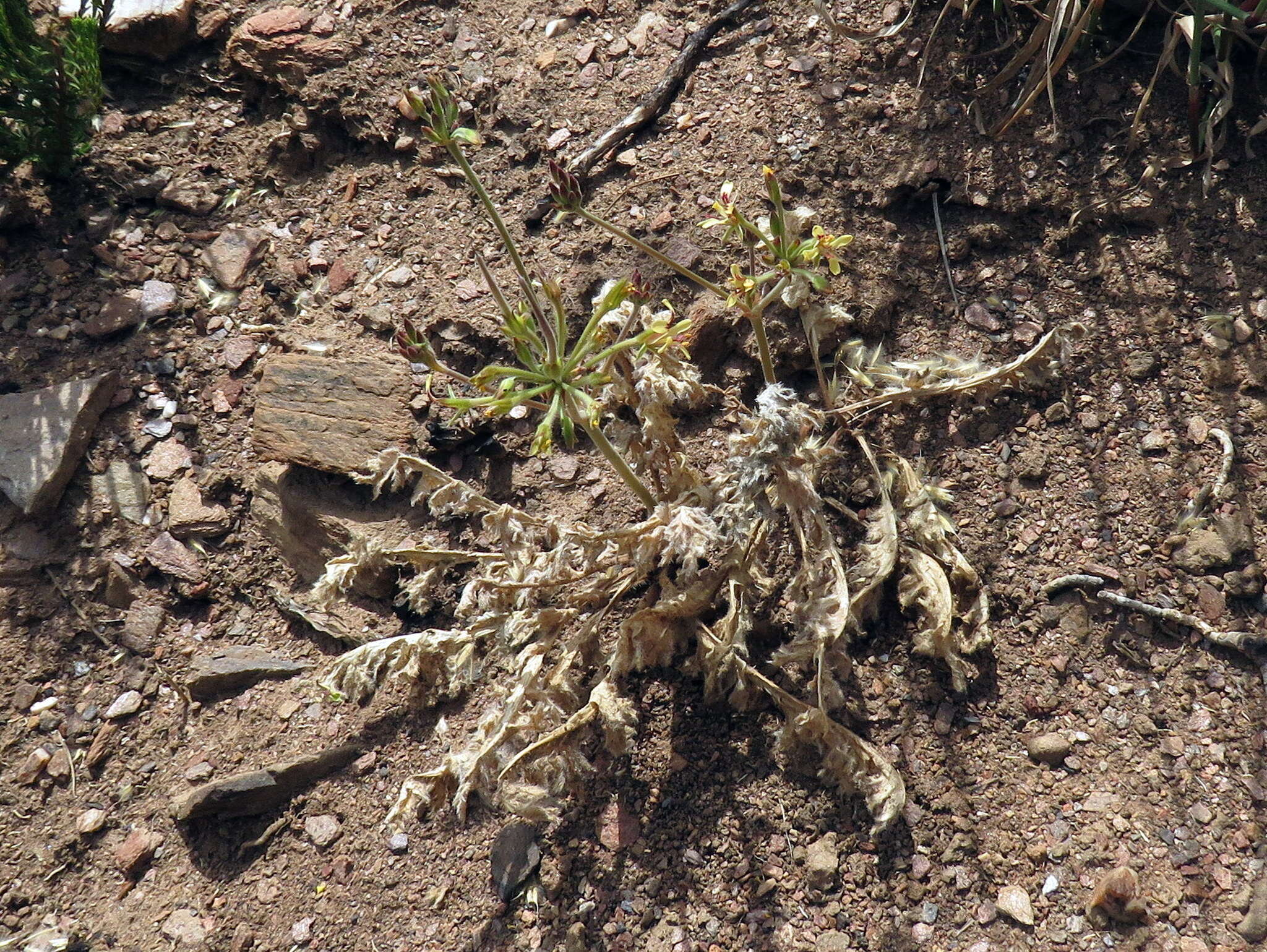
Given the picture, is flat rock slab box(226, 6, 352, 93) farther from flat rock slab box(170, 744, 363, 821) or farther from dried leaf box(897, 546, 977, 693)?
dried leaf box(897, 546, 977, 693)

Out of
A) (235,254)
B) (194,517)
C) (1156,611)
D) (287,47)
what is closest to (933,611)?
(1156,611)

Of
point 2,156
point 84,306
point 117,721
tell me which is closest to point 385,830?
point 117,721

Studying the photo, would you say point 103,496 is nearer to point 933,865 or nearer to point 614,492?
point 614,492

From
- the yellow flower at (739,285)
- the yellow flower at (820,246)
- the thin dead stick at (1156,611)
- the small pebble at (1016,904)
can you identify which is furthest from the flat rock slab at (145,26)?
the small pebble at (1016,904)

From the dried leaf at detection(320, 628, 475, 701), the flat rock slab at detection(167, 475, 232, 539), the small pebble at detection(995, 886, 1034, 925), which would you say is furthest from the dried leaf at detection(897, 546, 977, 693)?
the flat rock slab at detection(167, 475, 232, 539)

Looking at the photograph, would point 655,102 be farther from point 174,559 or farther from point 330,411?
point 174,559
